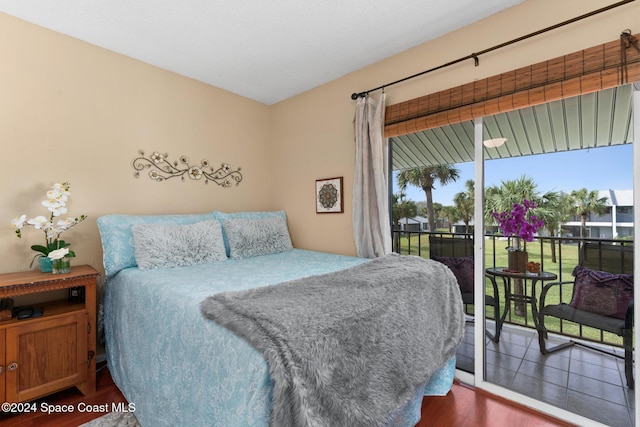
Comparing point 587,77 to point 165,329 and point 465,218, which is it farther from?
point 165,329

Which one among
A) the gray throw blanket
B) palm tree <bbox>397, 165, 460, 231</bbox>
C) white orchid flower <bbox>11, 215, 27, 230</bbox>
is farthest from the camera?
palm tree <bbox>397, 165, 460, 231</bbox>

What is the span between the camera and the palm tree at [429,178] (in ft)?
7.72

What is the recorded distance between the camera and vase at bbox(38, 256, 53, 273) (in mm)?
1968

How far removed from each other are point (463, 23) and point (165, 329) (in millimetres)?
2691

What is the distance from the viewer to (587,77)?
63.1 inches

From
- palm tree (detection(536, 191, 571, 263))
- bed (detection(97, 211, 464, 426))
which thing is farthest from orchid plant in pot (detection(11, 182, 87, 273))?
palm tree (detection(536, 191, 571, 263))

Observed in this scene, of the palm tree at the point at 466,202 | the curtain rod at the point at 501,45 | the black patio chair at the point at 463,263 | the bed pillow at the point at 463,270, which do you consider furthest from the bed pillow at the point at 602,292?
the curtain rod at the point at 501,45

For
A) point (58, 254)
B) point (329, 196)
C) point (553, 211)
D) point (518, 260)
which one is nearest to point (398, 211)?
point (329, 196)

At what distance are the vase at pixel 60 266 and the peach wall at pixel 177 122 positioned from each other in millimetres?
362

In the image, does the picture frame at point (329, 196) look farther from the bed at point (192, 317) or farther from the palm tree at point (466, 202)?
the palm tree at point (466, 202)

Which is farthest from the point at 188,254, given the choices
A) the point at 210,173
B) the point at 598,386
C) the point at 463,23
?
the point at 598,386

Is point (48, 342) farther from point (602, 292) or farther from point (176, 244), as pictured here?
point (602, 292)

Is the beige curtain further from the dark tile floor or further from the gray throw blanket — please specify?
the dark tile floor

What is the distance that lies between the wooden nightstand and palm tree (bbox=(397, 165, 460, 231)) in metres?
2.46
